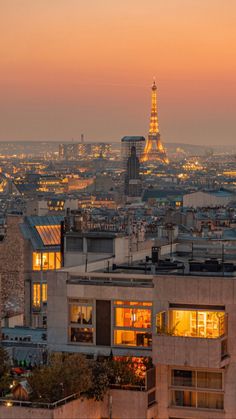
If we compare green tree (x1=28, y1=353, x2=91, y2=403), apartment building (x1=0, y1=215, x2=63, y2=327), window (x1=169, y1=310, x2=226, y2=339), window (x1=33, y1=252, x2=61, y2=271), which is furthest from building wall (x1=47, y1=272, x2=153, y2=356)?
window (x1=33, y1=252, x2=61, y2=271)

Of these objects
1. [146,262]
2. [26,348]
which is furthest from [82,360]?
[146,262]

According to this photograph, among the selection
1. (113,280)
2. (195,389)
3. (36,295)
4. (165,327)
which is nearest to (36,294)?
(36,295)

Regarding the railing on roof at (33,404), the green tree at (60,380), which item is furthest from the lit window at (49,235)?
the railing on roof at (33,404)

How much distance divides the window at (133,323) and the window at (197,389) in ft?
2.99

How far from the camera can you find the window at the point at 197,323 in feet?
74.8

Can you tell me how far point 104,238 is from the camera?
96.5ft

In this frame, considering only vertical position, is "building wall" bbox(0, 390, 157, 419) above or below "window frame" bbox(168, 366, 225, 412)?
below

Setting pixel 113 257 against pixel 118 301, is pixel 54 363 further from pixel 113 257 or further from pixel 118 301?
pixel 113 257

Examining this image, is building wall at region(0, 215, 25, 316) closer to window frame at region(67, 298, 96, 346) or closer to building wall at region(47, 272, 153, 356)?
building wall at region(47, 272, 153, 356)

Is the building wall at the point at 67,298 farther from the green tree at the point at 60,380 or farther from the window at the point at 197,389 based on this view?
the green tree at the point at 60,380

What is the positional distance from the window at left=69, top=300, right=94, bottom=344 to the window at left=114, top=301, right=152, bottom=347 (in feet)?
1.49

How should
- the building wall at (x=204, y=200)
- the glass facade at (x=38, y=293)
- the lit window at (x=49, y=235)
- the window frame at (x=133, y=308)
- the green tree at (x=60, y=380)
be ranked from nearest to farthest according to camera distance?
the green tree at (x=60, y=380) → the window frame at (x=133, y=308) → the glass facade at (x=38, y=293) → the lit window at (x=49, y=235) → the building wall at (x=204, y=200)

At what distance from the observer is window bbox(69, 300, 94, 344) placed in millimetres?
23688

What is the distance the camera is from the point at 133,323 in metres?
23.5
